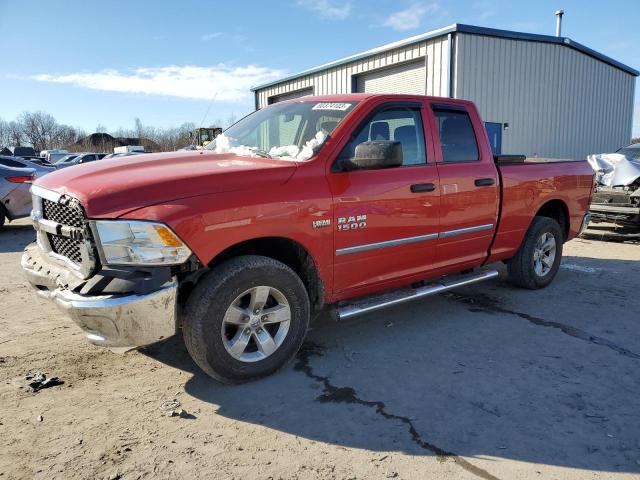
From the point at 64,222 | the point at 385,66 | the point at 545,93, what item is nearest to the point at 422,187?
the point at 64,222

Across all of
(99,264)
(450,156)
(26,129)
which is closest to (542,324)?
(450,156)

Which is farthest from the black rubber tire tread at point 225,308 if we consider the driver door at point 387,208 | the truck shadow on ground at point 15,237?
the truck shadow on ground at point 15,237

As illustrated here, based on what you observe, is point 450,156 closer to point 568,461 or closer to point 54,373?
point 568,461

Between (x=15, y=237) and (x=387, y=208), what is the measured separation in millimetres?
8464

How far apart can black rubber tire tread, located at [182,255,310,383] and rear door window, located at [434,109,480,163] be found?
1.99m

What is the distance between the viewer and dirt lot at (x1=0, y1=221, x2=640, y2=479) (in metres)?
2.53

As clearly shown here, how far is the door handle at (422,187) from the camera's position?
159 inches

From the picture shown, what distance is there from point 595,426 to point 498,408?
1.72 feet

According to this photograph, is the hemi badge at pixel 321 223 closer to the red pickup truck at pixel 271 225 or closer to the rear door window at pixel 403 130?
the red pickup truck at pixel 271 225

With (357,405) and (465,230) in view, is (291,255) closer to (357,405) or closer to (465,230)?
(357,405)

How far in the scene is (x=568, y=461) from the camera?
2.54 metres

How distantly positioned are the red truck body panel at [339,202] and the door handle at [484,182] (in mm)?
28

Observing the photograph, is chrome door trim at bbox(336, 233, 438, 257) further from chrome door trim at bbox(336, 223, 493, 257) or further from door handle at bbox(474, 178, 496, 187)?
door handle at bbox(474, 178, 496, 187)

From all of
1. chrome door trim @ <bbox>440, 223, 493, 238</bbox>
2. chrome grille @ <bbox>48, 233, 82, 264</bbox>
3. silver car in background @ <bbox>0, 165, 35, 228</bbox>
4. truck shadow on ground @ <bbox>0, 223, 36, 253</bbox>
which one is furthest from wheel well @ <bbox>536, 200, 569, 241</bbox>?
silver car in background @ <bbox>0, 165, 35, 228</bbox>
